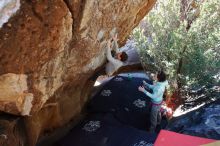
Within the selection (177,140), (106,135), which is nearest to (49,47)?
(177,140)

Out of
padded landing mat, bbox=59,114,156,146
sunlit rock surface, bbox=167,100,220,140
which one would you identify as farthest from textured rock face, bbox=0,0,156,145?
sunlit rock surface, bbox=167,100,220,140

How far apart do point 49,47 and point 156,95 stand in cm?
281

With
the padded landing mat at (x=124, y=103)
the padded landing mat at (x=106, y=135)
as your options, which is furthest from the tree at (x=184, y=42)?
the padded landing mat at (x=106, y=135)

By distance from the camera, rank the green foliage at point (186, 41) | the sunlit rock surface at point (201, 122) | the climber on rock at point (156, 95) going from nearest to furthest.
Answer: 1. the sunlit rock surface at point (201, 122)
2. the climber on rock at point (156, 95)
3. the green foliage at point (186, 41)

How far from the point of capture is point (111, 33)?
577 centimetres

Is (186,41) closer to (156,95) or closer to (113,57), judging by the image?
(156,95)

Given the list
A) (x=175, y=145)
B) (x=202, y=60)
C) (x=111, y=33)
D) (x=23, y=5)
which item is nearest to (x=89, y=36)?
(x=111, y=33)

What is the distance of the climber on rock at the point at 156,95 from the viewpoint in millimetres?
6488

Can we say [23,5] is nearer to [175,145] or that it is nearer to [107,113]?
[175,145]

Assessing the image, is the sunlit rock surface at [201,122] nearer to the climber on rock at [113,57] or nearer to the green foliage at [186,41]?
the green foliage at [186,41]

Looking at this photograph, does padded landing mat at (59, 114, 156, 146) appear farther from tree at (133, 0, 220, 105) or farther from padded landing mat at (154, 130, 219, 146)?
tree at (133, 0, 220, 105)

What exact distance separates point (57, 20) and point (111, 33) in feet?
5.91

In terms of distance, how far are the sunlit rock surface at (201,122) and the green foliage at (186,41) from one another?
889 mm

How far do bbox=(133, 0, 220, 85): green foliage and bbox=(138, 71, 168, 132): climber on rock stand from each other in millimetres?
949
